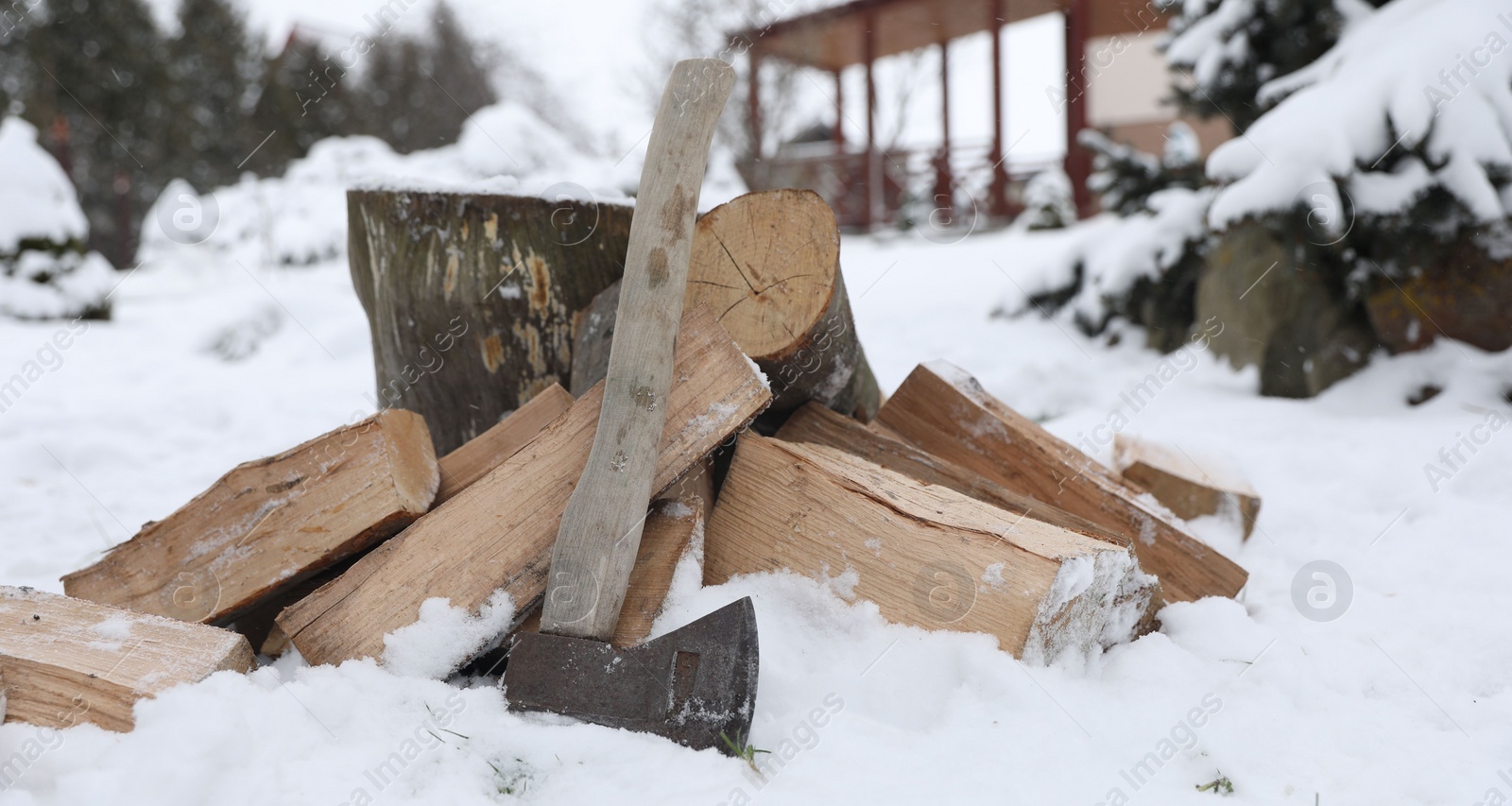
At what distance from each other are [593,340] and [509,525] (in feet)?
1.87

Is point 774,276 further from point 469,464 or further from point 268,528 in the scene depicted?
point 268,528

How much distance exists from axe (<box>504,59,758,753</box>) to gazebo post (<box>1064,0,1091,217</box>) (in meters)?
9.99

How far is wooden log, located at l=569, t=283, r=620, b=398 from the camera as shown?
2150 millimetres

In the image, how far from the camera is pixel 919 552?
1751 mm

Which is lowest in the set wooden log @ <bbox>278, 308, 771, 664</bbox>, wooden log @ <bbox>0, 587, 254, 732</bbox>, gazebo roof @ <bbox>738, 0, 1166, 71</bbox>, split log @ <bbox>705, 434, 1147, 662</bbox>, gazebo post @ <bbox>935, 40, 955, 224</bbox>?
gazebo post @ <bbox>935, 40, 955, 224</bbox>

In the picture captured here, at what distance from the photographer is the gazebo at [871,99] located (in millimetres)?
11766

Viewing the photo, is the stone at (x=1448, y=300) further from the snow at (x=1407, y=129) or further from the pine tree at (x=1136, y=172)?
the pine tree at (x=1136, y=172)

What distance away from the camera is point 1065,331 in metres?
5.29

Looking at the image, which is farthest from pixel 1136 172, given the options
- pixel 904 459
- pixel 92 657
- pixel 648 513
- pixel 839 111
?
pixel 839 111

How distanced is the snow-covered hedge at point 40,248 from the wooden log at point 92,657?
21.9 ft

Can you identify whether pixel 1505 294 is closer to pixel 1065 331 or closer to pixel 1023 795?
pixel 1065 331

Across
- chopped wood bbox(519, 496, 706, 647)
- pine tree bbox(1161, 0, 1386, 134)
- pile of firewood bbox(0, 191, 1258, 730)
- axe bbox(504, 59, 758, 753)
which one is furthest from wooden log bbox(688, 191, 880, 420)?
pine tree bbox(1161, 0, 1386, 134)

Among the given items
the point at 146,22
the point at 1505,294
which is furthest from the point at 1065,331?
the point at 146,22

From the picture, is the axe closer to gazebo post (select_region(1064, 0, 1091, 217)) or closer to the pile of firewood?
the pile of firewood
